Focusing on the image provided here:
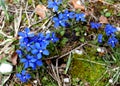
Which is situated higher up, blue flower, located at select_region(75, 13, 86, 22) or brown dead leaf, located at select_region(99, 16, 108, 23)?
blue flower, located at select_region(75, 13, 86, 22)

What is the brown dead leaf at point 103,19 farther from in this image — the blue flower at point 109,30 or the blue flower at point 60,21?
the blue flower at point 60,21

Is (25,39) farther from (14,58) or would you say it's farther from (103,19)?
(103,19)

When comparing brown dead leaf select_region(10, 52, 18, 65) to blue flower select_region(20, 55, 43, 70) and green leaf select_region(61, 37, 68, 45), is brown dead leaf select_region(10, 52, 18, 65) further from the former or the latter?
green leaf select_region(61, 37, 68, 45)

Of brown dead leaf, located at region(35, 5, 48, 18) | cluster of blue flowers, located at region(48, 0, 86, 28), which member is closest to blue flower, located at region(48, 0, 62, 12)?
cluster of blue flowers, located at region(48, 0, 86, 28)

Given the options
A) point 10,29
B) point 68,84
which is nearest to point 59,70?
point 68,84

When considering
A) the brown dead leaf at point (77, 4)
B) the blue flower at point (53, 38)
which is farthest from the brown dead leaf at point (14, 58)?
the brown dead leaf at point (77, 4)

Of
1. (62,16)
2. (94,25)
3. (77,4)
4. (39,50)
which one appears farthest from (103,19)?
(39,50)
